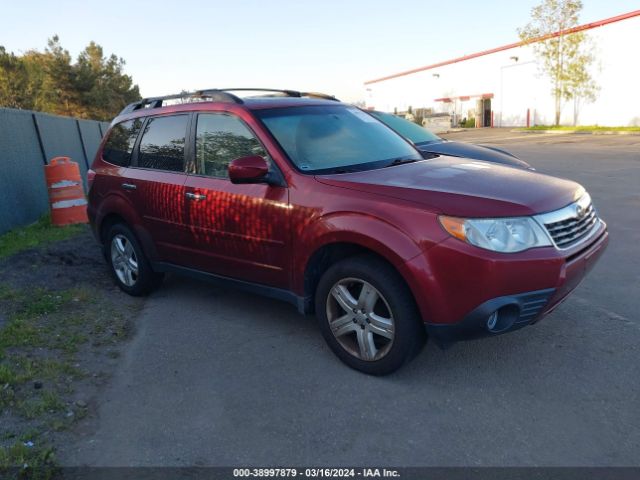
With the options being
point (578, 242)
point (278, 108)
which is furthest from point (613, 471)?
point (278, 108)

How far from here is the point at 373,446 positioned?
291 centimetres

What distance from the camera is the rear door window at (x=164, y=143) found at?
4.86 metres

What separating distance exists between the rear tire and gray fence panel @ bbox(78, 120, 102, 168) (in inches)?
433

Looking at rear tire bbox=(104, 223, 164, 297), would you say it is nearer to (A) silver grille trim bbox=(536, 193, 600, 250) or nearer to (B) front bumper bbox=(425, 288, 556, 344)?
(B) front bumper bbox=(425, 288, 556, 344)

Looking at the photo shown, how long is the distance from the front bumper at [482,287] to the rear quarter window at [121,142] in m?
3.38

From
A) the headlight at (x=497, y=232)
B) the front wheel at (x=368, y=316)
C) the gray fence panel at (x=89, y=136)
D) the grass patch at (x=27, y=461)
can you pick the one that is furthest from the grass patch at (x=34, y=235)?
the gray fence panel at (x=89, y=136)

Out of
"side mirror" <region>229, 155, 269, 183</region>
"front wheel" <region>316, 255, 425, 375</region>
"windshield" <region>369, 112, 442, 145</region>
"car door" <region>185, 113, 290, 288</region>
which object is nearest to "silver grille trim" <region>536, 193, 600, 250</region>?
"front wheel" <region>316, 255, 425, 375</region>

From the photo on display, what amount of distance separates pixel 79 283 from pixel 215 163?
8.15 ft

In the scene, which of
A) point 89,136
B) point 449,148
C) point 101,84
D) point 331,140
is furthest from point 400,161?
point 101,84

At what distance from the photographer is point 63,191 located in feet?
31.6

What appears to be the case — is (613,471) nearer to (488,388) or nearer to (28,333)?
(488,388)

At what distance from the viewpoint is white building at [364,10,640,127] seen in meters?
35.0

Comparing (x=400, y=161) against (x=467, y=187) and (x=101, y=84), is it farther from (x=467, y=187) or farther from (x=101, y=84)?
(x=101, y=84)

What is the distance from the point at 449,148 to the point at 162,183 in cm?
466
